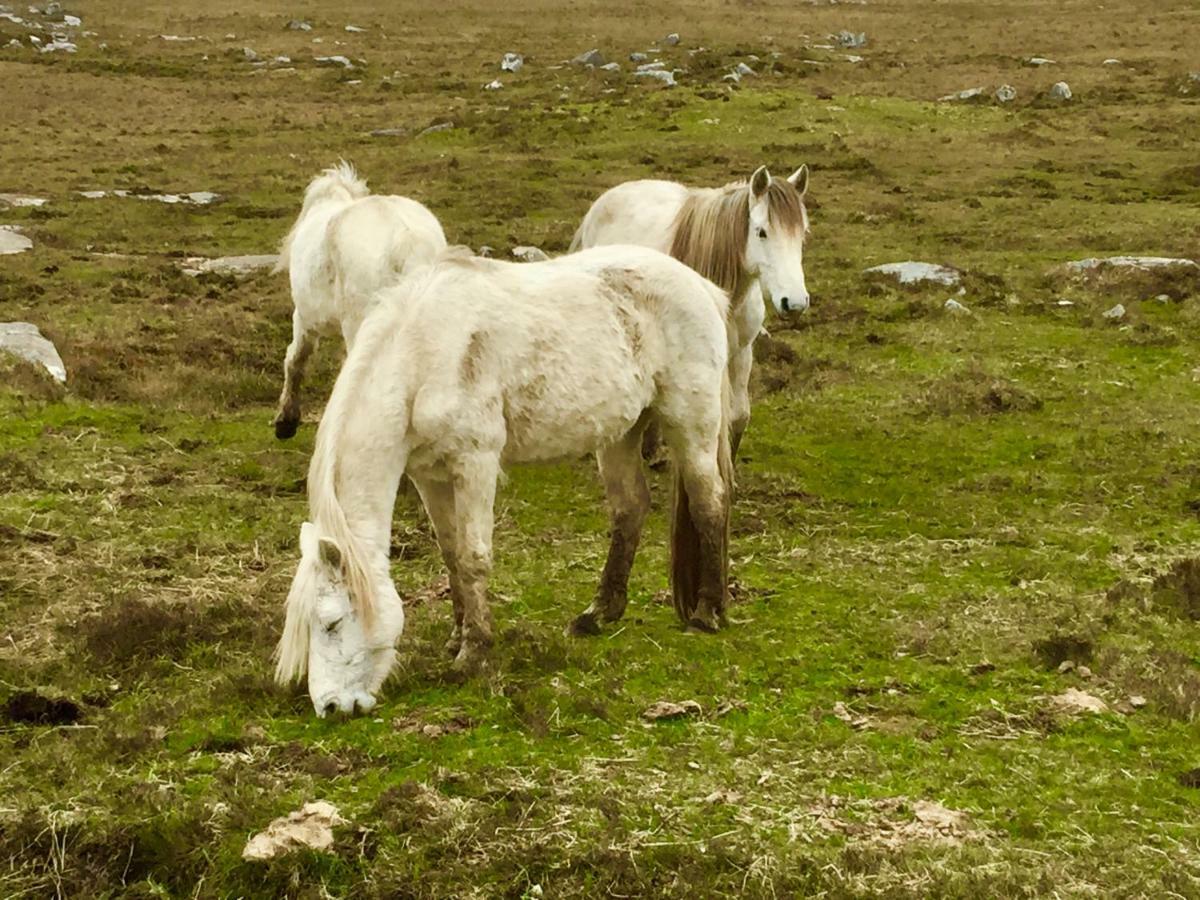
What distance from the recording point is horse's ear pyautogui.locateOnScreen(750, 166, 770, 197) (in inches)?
352

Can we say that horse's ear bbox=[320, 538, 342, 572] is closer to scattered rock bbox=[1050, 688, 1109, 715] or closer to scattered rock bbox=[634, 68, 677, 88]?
scattered rock bbox=[1050, 688, 1109, 715]

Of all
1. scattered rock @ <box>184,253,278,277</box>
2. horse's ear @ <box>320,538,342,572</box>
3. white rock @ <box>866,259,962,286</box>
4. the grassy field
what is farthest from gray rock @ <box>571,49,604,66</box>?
horse's ear @ <box>320,538,342,572</box>

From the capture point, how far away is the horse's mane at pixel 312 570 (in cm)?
548

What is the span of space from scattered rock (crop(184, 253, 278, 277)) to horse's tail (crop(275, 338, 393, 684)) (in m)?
11.5

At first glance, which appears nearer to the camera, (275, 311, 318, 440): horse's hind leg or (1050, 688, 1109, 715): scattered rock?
(1050, 688, 1109, 715): scattered rock

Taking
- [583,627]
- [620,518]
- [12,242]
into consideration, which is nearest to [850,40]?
[12,242]

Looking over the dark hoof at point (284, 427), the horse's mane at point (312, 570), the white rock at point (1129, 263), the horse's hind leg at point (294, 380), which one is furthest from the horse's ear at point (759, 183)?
the white rock at point (1129, 263)

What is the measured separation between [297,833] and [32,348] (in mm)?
9217

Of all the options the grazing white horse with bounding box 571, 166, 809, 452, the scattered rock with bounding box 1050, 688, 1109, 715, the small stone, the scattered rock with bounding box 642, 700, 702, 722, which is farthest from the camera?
the small stone

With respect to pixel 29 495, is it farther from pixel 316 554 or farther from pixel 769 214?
pixel 769 214

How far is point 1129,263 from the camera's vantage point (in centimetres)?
1605

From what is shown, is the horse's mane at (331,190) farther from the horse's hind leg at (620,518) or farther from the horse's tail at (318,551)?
the horse's tail at (318,551)

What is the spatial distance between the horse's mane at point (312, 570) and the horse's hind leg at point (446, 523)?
2.44 feet

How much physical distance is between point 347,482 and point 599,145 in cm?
2292
